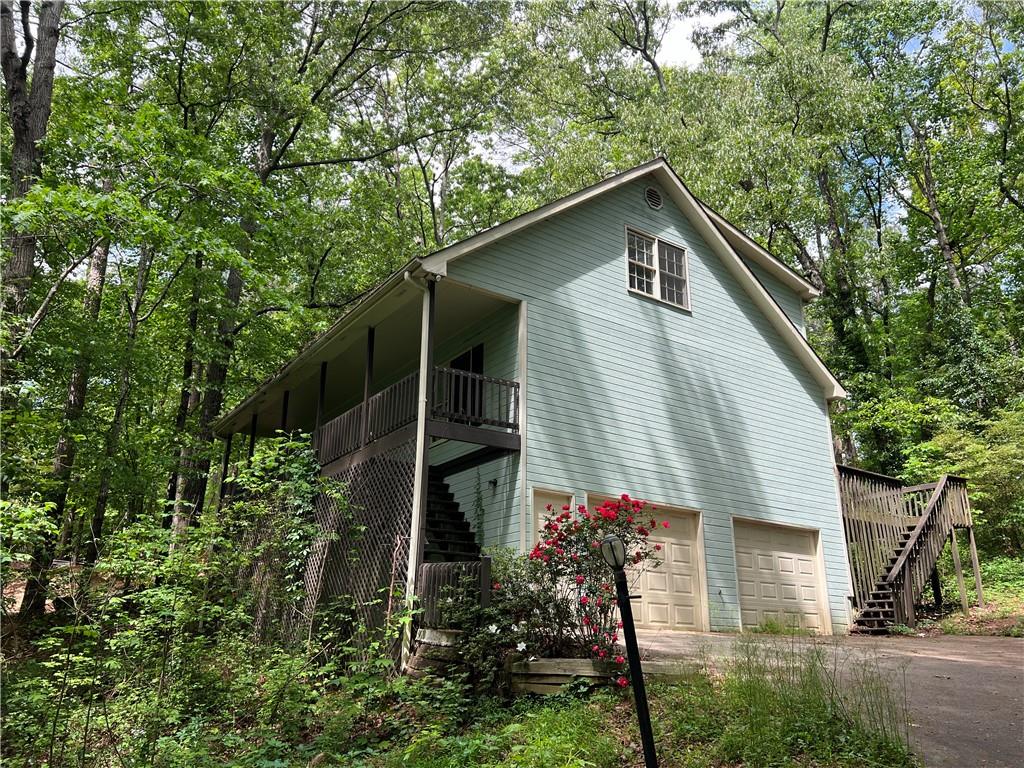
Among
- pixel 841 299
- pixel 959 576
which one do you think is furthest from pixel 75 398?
pixel 841 299

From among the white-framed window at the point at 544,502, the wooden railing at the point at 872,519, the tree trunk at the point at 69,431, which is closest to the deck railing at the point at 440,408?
the white-framed window at the point at 544,502

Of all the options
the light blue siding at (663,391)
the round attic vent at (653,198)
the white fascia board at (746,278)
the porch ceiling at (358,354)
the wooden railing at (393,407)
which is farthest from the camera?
the white fascia board at (746,278)

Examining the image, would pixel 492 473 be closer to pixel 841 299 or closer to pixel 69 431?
pixel 69 431

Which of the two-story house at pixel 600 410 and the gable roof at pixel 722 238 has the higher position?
the gable roof at pixel 722 238

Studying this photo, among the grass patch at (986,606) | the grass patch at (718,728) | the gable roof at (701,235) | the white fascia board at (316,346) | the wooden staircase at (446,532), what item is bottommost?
the grass patch at (718,728)

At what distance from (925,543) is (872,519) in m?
1.01

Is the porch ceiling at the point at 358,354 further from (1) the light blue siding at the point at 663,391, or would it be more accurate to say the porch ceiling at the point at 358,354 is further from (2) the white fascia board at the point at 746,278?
(2) the white fascia board at the point at 746,278

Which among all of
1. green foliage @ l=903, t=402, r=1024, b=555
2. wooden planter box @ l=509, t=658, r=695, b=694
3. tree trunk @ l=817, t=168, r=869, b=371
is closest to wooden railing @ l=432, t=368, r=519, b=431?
wooden planter box @ l=509, t=658, r=695, b=694

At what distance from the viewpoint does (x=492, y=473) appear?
11016mm

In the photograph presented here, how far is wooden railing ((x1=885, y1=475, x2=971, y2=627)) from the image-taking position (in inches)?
525

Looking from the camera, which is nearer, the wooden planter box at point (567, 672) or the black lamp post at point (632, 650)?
the black lamp post at point (632, 650)

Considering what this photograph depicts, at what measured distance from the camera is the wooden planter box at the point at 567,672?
6.89 meters

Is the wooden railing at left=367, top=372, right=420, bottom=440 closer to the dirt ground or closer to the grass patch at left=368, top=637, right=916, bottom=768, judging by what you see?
the dirt ground

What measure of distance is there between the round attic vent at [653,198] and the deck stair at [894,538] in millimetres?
6663
